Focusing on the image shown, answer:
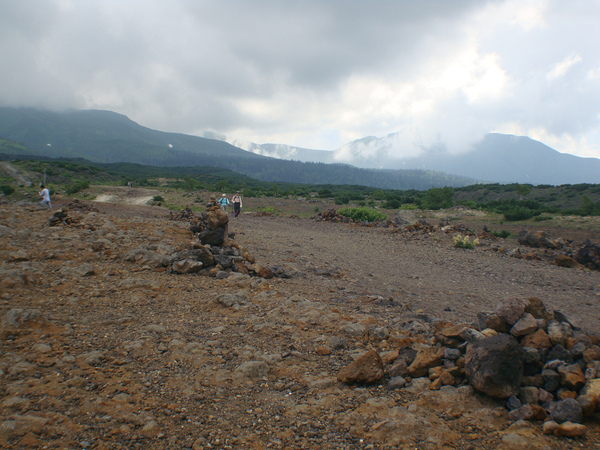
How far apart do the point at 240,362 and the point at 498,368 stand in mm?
2376

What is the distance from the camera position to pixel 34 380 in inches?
107

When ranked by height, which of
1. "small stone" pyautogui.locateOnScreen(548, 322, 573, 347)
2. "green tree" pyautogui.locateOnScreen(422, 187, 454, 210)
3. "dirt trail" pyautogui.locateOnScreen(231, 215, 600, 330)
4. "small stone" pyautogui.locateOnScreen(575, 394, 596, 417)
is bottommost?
"dirt trail" pyautogui.locateOnScreen(231, 215, 600, 330)

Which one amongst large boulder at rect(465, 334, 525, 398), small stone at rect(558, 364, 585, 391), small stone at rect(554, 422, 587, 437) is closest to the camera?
small stone at rect(554, 422, 587, 437)

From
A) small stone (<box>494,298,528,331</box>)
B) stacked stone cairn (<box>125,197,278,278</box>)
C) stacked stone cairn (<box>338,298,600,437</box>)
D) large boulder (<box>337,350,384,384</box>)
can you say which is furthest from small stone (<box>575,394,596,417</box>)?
stacked stone cairn (<box>125,197,278,278</box>)

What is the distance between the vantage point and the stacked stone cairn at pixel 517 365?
7.97 feet

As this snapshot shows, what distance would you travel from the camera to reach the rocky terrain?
238 cm

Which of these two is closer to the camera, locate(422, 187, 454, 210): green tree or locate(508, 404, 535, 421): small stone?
locate(508, 404, 535, 421): small stone

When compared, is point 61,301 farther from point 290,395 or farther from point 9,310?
point 290,395

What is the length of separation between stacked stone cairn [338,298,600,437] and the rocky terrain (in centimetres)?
2

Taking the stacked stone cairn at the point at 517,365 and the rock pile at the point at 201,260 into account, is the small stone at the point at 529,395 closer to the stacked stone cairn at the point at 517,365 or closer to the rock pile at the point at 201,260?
the stacked stone cairn at the point at 517,365

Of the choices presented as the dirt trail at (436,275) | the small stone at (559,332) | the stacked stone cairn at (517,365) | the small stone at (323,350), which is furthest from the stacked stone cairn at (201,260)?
the small stone at (559,332)

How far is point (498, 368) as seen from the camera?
8.86 feet

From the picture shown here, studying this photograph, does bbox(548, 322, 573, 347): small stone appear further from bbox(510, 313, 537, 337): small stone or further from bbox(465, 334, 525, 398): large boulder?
bbox(465, 334, 525, 398): large boulder

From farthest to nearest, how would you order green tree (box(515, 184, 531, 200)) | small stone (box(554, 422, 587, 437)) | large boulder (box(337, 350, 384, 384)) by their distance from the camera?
1. green tree (box(515, 184, 531, 200))
2. large boulder (box(337, 350, 384, 384))
3. small stone (box(554, 422, 587, 437))
